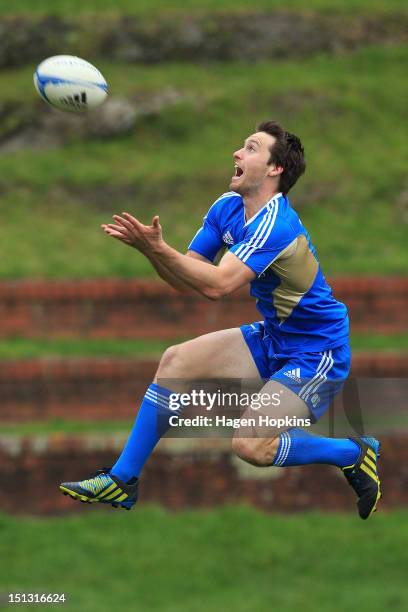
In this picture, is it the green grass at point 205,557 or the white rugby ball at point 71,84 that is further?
the green grass at point 205,557

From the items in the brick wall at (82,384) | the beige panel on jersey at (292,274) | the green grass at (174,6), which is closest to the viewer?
the beige panel on jersey at (292,274)

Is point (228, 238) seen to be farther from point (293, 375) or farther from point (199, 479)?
point (199, 479)

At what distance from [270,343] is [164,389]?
75cm

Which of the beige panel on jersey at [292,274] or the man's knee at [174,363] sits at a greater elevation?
the beige panel on jersey at [292,274]

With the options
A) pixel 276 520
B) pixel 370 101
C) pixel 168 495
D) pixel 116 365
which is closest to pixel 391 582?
pixel 276 520

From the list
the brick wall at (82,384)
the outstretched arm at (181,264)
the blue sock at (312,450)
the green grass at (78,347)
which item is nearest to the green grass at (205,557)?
the brick wall at (82,384)

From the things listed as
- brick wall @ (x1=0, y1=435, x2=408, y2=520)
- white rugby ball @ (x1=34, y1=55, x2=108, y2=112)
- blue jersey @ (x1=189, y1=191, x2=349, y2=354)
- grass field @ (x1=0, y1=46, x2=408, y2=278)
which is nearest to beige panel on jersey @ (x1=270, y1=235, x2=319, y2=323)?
blue jersey @ (x1=189, y1=191, x2=349, y2=354)

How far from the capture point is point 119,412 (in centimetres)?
1609

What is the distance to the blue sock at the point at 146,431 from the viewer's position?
29.9ft

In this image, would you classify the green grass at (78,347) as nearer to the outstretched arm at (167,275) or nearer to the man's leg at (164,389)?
the man's leg at (164,389)

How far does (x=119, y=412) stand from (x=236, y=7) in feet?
23.9

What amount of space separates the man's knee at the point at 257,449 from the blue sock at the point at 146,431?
1.71ft

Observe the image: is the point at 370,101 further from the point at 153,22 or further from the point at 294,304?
the point at 294,304

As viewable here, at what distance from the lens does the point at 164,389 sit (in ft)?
29.8
